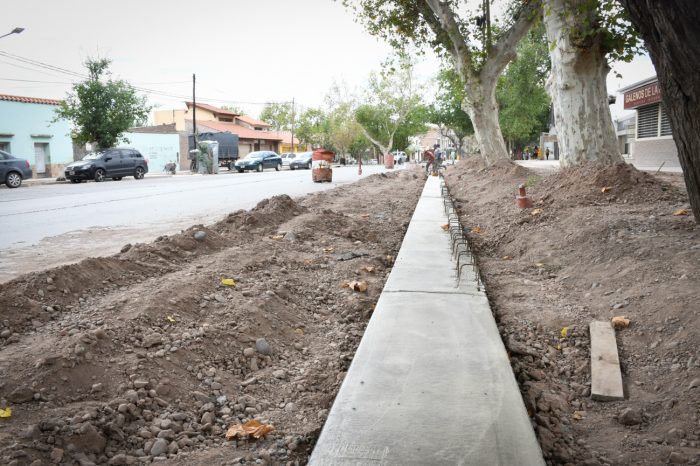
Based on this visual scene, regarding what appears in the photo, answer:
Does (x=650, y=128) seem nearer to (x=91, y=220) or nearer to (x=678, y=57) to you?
(x=91, y=220)

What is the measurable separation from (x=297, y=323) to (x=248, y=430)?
1.82 meters

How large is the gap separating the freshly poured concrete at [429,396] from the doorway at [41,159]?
3229 cm

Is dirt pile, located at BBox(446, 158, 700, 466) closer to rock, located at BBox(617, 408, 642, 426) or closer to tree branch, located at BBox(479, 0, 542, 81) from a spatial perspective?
rock, located at BBox(617, 408, 642, 426)

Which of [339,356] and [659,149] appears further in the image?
[659,149]

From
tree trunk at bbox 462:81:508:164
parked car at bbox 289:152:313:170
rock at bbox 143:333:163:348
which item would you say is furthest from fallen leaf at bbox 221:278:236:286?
parked car at bbox 289:152:313:170

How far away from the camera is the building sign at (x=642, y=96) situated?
901 inches

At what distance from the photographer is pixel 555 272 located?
588cm

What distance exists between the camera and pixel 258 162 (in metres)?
39.2

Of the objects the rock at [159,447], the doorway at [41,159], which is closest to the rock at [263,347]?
the rock at [159,447]

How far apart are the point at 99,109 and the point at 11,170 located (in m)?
10.8

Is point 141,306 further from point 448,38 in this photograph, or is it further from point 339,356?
point 448,38

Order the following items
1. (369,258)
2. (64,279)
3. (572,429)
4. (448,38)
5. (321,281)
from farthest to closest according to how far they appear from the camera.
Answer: (448,38)
(369,258)
(321,281)
(64,279)
(572,429)

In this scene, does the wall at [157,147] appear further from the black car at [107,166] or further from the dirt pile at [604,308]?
the dirt pile at [604,308]

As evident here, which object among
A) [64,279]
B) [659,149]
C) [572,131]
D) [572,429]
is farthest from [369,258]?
[659,149]
